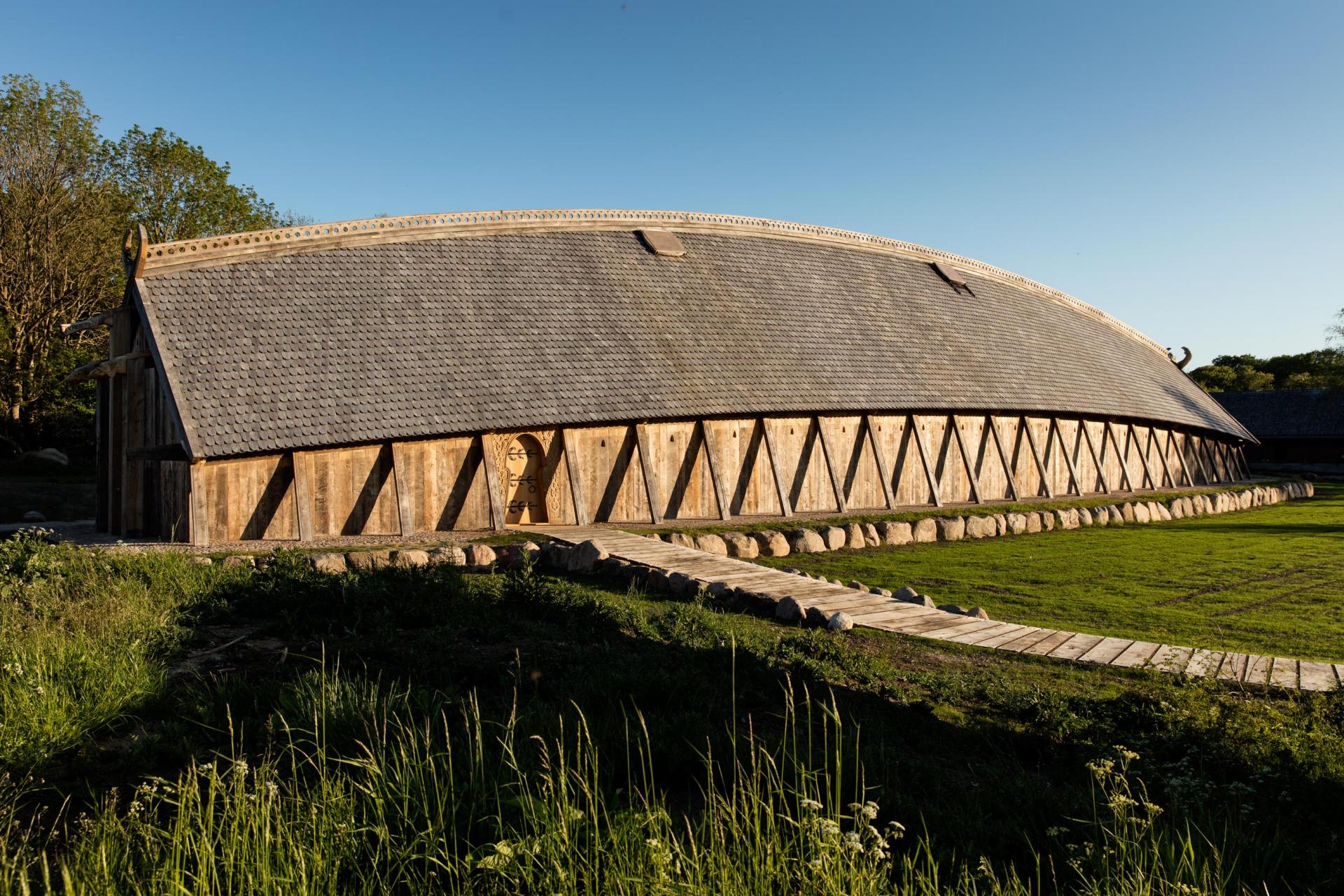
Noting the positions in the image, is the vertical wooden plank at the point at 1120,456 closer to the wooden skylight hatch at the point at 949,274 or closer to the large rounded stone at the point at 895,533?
the wooden skylight hatch at the point at 949,274

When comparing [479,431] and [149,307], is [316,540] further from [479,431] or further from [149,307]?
[149,307]

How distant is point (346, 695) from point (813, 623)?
5517mm

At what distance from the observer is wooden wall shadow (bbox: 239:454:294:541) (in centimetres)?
1658

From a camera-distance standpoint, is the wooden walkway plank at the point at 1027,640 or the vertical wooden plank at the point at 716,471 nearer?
the wooden walkway plank at the point at 1027,640

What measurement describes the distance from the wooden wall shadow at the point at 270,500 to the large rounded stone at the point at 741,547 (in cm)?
817

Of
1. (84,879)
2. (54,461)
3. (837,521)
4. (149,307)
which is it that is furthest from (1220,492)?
(54,461)

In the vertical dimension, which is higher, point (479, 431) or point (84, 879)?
point (479, 431)

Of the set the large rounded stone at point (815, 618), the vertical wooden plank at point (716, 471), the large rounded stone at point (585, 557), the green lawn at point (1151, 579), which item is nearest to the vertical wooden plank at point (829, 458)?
the vertical wooden plank at point (716, 471)

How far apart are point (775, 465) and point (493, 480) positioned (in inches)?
279

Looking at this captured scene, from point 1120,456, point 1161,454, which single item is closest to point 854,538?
point 1120,456

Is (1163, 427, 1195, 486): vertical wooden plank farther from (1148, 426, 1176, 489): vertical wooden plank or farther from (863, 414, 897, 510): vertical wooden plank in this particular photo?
(863, 414, 897, 510): vertical wooden plank

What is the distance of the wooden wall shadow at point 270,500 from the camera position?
54.4 feet

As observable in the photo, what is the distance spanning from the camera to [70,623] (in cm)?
739

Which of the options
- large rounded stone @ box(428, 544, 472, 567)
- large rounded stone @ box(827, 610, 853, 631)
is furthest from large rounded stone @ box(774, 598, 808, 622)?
large rounded stone @ box(428, 544, 472, 567)
